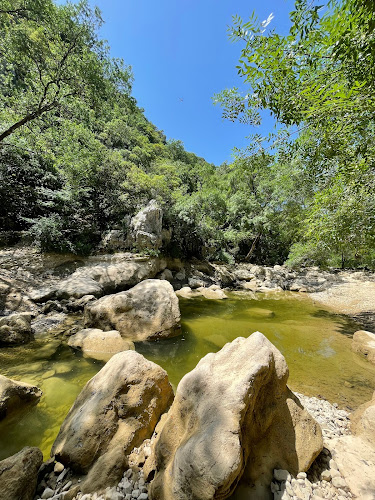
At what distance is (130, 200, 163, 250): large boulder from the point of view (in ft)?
40.1

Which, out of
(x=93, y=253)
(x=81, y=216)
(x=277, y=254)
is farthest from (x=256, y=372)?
(x=277, y=254)

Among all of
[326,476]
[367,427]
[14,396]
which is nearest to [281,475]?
[326,476]

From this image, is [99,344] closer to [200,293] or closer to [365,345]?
[365,345]

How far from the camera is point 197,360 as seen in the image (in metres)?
4.90

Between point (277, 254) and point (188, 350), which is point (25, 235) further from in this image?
point (277, 254)

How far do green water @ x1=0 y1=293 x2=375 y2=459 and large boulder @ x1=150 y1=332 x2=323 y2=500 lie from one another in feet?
5.85

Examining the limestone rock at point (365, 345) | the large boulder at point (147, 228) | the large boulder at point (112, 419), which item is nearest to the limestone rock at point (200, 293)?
the large boulder at point (147, 228)

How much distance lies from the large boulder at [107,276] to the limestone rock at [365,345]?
29.1 ft

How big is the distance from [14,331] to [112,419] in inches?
164

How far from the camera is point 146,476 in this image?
210cm

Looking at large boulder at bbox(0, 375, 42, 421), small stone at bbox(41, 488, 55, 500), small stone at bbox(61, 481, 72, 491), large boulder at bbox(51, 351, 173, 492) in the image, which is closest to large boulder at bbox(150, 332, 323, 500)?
large boulder at bbox(51, 351, 173, 492)

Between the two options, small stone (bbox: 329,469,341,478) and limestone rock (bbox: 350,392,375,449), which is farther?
limestone rock (bbox: 350,392,375,449)

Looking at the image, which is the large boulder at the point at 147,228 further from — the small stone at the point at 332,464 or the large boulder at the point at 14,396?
the small stone at the point at 332,464

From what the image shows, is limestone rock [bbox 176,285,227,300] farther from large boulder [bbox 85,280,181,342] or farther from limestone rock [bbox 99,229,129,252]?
large boulder [bbox 85,280,181,342]
